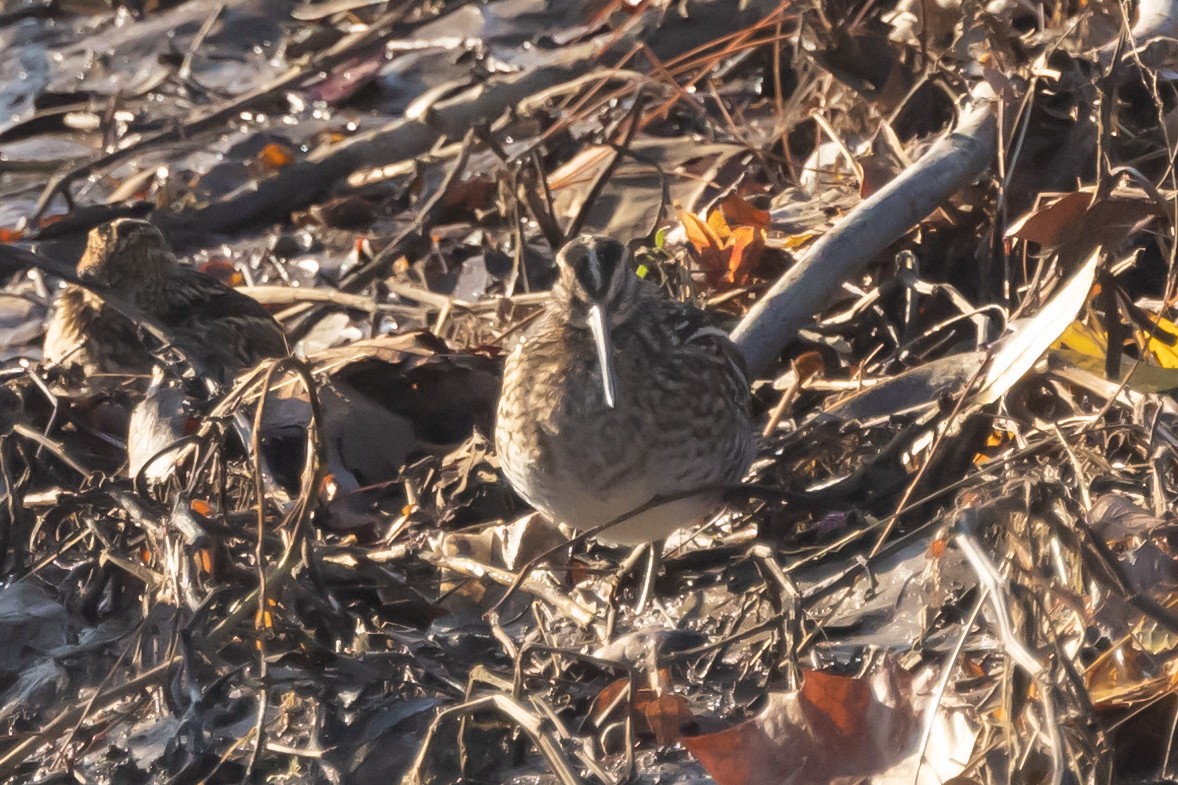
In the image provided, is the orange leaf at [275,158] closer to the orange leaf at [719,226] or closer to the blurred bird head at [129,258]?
the blurred bird head at [129,258]

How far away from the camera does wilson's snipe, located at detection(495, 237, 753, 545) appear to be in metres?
3.73

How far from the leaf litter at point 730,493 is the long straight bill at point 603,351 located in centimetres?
45

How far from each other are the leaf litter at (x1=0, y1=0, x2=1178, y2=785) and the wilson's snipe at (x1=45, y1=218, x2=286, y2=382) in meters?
0.31

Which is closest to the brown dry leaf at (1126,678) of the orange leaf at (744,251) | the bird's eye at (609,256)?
the bird's eye at (609,256)

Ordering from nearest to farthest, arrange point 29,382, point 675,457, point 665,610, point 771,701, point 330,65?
point 771,701 → point 675,457 → point 665,610 → point 29,382 → point 330,65

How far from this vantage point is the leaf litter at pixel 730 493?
2.87 metres

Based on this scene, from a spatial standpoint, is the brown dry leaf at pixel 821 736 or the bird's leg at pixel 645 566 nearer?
the brown dry leaf at pixel 821 736

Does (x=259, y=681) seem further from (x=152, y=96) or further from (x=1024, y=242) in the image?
(x=152, y=96)

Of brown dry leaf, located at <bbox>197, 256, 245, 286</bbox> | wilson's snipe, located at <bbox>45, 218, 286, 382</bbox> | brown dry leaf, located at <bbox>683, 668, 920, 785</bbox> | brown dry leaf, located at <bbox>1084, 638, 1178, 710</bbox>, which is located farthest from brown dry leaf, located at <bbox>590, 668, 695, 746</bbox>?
brown dry leaf, located at <bbox>197, 256, 245, 286</bbox>

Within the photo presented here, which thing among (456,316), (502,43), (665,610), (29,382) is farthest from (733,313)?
(502,43)

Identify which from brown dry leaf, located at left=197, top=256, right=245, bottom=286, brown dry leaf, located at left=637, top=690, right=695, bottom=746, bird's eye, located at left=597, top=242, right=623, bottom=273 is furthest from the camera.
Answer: brown dry leaf, located at left=197, top=256, right=245, bottom=286

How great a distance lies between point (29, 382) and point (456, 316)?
1.36 m

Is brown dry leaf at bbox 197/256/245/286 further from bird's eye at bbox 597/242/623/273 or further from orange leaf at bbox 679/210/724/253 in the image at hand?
bird's eye at bbox 597/242/623/273

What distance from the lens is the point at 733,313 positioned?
5.25 m
